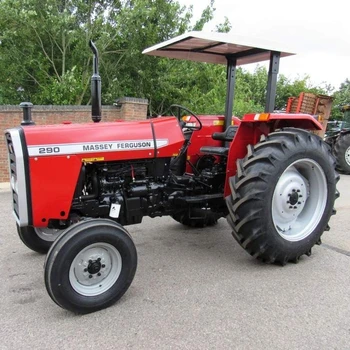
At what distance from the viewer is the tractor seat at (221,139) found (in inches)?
150

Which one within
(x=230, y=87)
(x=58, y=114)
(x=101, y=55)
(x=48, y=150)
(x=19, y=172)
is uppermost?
(x=101, y=55)

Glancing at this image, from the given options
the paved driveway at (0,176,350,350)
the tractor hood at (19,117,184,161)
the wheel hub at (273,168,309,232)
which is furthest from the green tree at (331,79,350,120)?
the tractor hood at (19,117,184,161)

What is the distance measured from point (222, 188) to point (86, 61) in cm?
682

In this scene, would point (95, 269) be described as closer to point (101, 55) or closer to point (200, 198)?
point (200, 198)

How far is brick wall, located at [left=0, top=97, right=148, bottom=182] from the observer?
24.4 ft

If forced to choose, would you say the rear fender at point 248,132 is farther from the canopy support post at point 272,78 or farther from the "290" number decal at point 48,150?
the "290" number decal at point 48,150

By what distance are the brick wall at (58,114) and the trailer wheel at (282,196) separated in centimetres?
515

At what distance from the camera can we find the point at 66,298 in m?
2.53

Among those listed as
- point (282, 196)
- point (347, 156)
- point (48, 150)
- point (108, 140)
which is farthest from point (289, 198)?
point (347, 156)

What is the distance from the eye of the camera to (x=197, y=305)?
108 inches

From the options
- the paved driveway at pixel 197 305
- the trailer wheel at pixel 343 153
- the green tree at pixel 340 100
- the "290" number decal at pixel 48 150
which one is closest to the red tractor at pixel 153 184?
the "290" number decal at pixel 48 150

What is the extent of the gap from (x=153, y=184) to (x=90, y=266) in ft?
3.28

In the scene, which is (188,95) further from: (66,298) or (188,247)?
(66,298)

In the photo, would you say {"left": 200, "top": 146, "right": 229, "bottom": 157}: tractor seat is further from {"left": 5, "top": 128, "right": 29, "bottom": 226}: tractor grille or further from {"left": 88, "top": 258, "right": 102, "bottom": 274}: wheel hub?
{"left": 5, "top": 128, "right": 29, "bottom": 226}: tractor grille
